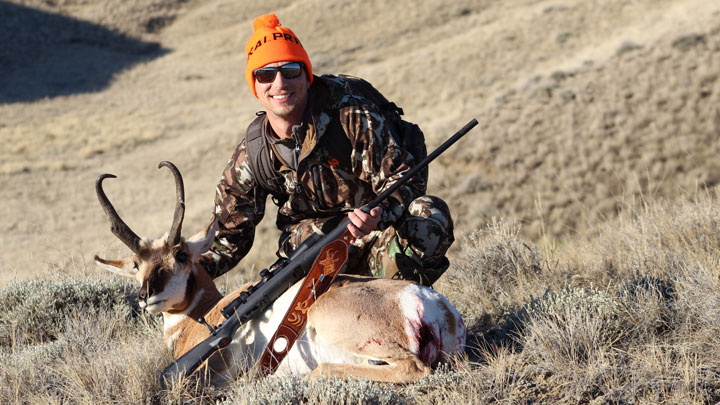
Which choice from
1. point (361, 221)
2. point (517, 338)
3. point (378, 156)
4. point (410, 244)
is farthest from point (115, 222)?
point (517, 338)

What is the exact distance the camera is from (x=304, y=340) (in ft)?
12.8

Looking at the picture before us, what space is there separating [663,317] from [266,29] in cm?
328

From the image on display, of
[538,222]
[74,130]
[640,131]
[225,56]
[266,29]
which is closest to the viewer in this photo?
[266,29]

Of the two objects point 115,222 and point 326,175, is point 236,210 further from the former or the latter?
point 115,222

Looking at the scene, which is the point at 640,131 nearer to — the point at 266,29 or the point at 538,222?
the point at 538,222

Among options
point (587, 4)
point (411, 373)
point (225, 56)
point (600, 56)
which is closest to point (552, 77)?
point (600, 56)

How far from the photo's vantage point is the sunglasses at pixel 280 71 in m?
4.58

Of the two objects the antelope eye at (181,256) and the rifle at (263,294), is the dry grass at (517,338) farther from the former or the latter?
the antelope eye at (181,256)

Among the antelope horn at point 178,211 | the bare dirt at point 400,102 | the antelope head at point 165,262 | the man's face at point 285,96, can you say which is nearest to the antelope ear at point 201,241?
the antelope head at point 165,262

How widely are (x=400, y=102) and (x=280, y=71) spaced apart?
22591 mm

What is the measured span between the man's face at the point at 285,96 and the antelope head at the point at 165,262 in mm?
856

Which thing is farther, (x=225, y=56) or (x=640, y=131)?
(x=225, y=56)

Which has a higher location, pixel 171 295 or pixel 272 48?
pixel 272 48

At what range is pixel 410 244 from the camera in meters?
4.56
